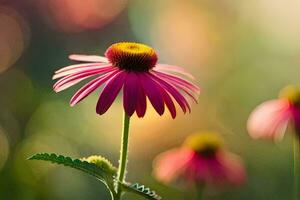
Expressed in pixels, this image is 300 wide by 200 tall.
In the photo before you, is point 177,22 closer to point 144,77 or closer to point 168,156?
point 168,156

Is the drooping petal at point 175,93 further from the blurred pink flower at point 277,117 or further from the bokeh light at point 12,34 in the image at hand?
the bokeh light at point 12,34

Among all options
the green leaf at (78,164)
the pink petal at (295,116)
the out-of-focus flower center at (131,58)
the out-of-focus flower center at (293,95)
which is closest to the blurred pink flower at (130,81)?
the out-of-focus flower center at (131,58)

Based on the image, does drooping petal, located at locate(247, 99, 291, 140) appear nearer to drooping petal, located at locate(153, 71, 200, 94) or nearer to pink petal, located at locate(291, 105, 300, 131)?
pink petal, located at locate(291, 105, 300, 131)

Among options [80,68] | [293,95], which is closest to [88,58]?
[80,68]

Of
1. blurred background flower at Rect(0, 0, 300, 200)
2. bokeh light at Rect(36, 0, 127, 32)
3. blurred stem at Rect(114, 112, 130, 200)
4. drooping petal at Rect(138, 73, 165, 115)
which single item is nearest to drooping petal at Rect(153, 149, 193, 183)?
blurred background flower at Rect(0, 0, 300, 200)

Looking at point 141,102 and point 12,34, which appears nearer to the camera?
point 141,102

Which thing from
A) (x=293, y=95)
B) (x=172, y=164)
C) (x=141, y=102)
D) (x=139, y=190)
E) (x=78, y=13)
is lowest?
(x=139, y=190)

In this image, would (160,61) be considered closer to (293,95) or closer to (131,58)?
(293,95)
